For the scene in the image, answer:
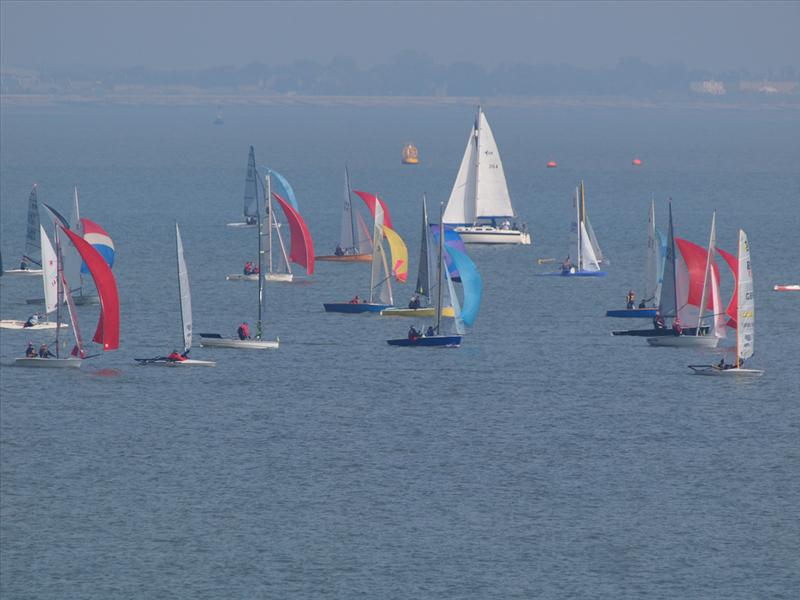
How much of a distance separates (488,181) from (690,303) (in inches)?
2129

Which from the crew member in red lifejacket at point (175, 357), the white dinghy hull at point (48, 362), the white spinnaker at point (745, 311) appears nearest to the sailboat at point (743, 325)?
the white spinnaker at point (745, 311)

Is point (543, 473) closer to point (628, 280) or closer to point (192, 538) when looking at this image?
point (192, 538)

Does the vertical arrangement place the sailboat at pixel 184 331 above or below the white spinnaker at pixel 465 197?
below

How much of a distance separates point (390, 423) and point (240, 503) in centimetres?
1466

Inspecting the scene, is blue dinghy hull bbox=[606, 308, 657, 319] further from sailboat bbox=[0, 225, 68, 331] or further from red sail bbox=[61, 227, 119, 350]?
sailboat bbox=[0, 225, 68, 331]

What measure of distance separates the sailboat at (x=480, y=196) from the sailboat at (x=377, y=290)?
3899 centimetres

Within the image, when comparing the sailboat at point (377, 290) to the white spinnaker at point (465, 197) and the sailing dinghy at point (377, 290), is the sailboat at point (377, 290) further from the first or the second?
the white spinnaker at point (465, 197)

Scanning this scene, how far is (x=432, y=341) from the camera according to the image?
105125mm

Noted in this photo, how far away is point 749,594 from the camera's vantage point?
65.6 metres

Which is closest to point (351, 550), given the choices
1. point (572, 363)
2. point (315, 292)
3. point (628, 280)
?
point (572, 363)

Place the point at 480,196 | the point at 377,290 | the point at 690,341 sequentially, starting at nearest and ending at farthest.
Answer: the point at 690,341 < the point at 377,290 < the point at 480,196

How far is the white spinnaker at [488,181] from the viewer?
158125 millimetres

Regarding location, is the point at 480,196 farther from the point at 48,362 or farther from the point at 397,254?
the point at 48,362

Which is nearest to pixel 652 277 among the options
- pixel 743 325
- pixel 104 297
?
pixel 743 325
